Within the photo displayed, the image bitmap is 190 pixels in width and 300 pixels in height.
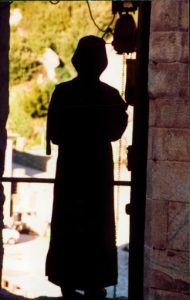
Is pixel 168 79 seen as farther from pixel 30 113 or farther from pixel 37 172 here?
pixel 30 113

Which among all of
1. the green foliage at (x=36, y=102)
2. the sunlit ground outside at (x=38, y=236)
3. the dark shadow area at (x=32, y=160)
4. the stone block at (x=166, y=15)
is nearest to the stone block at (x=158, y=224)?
the stone block at (x=166, y=15)

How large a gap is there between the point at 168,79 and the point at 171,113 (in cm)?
16

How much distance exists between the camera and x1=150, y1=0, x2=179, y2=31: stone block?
8.21 feet

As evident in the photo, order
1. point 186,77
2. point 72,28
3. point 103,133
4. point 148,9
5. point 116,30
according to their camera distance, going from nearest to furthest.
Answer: point 186,77 < point 148,9 < point 103,133 < point 116,30 < point 72,28

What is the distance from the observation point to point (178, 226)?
8.28ft

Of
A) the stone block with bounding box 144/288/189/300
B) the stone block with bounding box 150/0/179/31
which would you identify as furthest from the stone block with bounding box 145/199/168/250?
the stone block with bounding box 150/0/179/31

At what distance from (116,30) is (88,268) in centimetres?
142

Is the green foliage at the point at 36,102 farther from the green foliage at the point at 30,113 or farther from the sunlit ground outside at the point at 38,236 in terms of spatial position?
the sunlit ground outside at the point at 38,236

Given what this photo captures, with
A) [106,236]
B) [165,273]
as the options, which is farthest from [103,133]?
[165,273]

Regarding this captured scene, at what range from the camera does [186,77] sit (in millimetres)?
2486

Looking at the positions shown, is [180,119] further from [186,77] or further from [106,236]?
[106,236]

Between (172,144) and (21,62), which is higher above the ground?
(21,62)

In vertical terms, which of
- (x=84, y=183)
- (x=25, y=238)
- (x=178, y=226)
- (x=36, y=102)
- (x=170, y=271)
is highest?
(x=36, y=102)

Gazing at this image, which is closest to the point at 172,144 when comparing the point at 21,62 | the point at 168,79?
the point at 168,79
